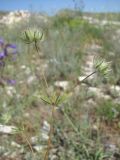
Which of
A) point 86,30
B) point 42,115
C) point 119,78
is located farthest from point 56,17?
point 42,115

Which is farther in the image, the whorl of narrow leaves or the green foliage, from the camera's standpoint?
the green foliage

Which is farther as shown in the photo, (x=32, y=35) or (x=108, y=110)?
(x=108, y=110)

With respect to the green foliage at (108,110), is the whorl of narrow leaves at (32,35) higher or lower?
higher

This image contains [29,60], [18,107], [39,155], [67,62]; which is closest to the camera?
[39,155]

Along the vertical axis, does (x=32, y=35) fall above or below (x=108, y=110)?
above

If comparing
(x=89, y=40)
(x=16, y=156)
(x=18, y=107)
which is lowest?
(x=16, y=156)

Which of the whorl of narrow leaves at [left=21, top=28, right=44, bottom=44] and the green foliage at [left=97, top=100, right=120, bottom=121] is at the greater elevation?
the whorl of narrow leaves at [left=21, top=28, right=44, bottom=44]

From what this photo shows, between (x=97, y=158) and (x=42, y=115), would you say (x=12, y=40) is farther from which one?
(x=97, y=158)

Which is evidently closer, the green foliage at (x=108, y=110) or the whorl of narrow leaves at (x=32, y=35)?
the whorl of narrow leaves at (x=32, y=35)
